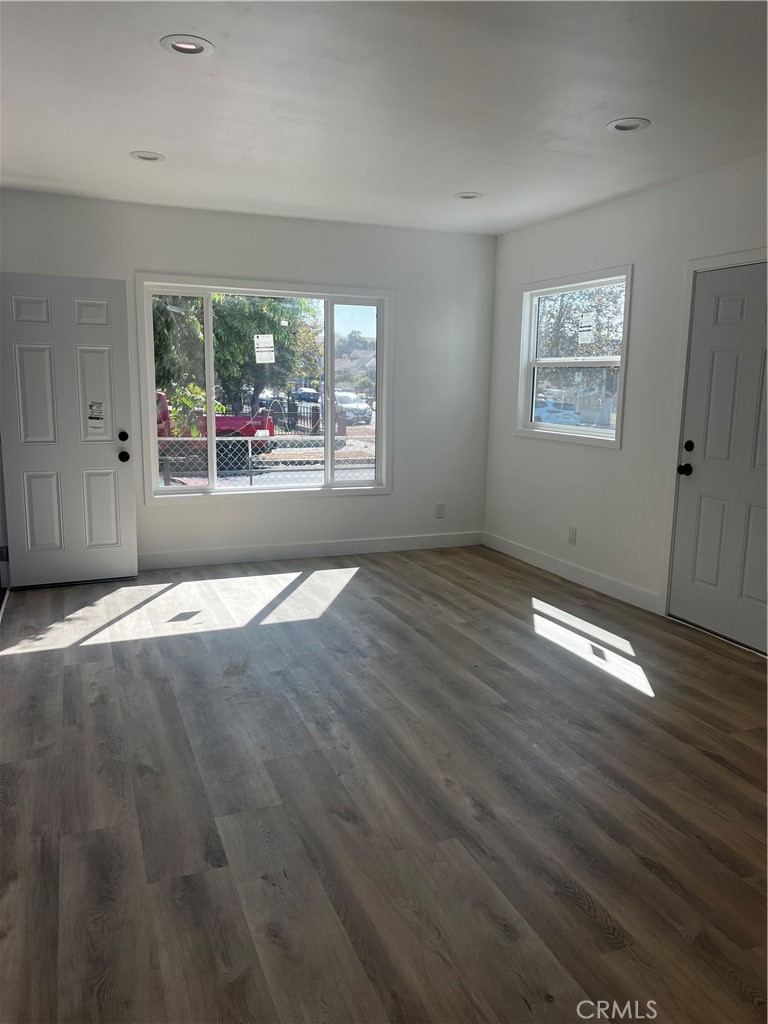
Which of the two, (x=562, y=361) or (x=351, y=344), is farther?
(x=351, y=344)

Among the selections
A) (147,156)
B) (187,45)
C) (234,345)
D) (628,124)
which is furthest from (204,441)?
(628,124)

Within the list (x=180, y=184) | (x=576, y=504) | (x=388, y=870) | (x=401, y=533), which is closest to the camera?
(x=388, y=870)

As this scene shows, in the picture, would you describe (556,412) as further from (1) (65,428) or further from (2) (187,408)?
(1) (65,428)

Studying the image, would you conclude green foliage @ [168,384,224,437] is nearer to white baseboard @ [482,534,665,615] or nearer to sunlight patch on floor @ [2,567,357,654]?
sunlight patch on floor @ [2,567,357,654]

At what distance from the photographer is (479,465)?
264 inches

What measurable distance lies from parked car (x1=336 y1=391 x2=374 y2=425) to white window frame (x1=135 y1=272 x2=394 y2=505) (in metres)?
0.08

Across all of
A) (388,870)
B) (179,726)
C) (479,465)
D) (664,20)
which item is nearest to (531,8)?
(664,20)

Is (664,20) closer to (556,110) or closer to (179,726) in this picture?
(556,110)

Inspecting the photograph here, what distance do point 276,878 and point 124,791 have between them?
2.53 ft

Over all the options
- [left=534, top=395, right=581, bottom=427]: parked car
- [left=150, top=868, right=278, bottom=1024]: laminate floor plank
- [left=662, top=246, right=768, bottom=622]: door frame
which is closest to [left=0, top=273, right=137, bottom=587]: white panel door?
→ [left=534, top=395, right=581, bottom=427]: parked car

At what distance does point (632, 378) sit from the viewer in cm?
491

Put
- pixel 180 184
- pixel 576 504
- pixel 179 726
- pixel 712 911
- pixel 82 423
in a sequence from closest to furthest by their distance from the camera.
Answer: pixel 712 911, pixel 179 726, pixel 180 184, pixel 82 423, pixel 576 504

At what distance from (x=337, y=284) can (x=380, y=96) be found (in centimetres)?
280

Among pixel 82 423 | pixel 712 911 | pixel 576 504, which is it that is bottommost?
pixel 712 911
